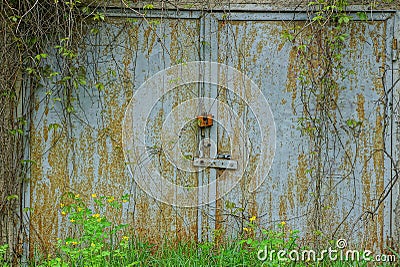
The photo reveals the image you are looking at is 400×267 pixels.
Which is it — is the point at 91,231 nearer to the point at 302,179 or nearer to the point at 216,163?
the point at 216,163

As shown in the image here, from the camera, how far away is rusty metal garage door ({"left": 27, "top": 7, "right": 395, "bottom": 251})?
456cm

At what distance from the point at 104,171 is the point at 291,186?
5.21ft

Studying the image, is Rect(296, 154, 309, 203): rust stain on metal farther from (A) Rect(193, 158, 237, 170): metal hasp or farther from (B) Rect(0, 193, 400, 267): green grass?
(A) Rect(193, 158, 237, 170): metal hasp

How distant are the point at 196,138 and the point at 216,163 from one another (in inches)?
10.7

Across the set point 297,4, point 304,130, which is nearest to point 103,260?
point 304,130

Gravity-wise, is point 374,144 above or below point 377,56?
below

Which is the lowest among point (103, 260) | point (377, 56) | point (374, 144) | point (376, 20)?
point (103, 260)

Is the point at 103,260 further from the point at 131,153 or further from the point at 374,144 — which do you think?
the point at 374,144

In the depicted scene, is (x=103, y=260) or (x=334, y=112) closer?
(x=103, y=260)

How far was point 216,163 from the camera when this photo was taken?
458 cm

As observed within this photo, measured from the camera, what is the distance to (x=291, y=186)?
15.1 ft

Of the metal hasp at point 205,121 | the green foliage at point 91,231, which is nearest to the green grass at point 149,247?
the green foliage at point 91,231
